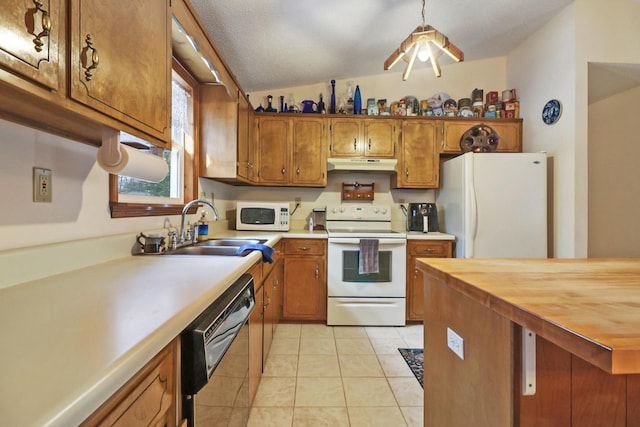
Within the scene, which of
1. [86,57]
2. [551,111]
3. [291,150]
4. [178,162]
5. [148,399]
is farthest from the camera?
[291,150]

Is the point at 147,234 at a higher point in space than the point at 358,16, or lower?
lower

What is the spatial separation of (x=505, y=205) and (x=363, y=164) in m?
1.34

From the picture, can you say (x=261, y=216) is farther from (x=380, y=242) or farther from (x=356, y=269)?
(x=380, y=242)

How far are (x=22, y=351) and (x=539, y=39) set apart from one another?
4013mm

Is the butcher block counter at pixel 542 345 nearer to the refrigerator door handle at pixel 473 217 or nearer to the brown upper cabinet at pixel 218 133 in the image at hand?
the refrigerator door handle at pixel 473 217

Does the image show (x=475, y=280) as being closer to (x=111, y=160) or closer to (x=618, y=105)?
(x=111, y=160)

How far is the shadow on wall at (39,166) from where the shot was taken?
0.86m

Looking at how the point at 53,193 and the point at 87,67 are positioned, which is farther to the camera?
the point at 53,193

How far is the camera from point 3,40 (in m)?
0.56

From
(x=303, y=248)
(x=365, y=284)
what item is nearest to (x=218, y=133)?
(x=303, y=248)

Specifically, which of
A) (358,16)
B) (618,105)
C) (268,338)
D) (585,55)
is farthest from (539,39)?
(268,338)

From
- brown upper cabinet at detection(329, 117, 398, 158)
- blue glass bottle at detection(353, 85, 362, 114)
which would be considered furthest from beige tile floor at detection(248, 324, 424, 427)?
blue glass bottle at detection(353, 85, 362, 114)

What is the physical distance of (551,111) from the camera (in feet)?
8.60

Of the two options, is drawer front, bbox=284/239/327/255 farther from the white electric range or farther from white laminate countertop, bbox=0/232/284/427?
white laminate countertop, bbox=0/232/284/427
